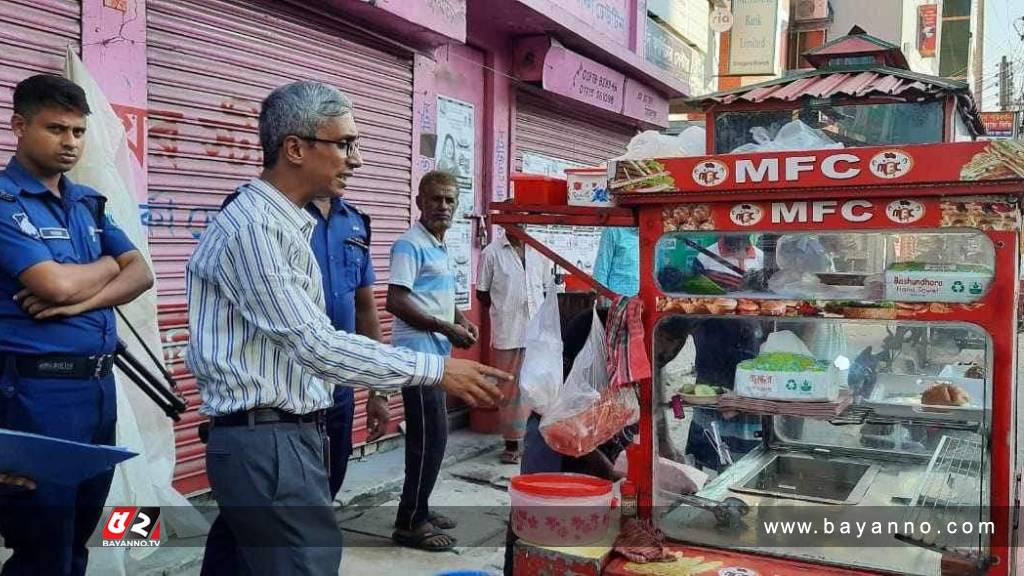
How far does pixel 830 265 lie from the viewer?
313 cm

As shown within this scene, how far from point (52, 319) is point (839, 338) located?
2694mm

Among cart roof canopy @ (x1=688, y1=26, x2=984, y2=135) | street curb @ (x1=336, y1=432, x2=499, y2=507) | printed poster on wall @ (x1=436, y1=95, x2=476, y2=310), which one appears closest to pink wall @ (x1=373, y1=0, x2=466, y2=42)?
printed poster on wall @ (x1=436, y1=95, x2=476, y2=310)

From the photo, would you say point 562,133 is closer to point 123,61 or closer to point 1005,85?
point 123,61

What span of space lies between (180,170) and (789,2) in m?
21.1

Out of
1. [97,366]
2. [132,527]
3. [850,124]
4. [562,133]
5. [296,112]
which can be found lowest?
[132,527]

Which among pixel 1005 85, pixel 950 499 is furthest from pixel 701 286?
pixel 1005 85

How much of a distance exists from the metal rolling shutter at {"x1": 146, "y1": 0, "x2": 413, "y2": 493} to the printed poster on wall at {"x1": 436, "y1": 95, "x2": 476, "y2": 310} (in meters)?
1.22

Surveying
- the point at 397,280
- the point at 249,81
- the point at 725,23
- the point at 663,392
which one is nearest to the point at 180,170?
the point at 249,81

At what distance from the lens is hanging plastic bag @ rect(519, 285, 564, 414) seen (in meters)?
2.89

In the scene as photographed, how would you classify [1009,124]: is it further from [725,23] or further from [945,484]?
[945,484]

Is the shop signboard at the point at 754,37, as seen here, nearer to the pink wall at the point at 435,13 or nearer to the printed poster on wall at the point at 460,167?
the printed poster on wall at the point at 460,167

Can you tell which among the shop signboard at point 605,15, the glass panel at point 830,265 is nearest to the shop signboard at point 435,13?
the shop signboard at point 605,15

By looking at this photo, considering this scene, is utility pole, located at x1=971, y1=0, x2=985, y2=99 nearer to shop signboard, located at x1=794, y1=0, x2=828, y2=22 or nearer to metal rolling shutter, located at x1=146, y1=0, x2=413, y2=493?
shop signboard, located at x1=794, y1=0, x2=828, y2=22

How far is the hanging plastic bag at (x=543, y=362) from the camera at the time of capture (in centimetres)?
289
